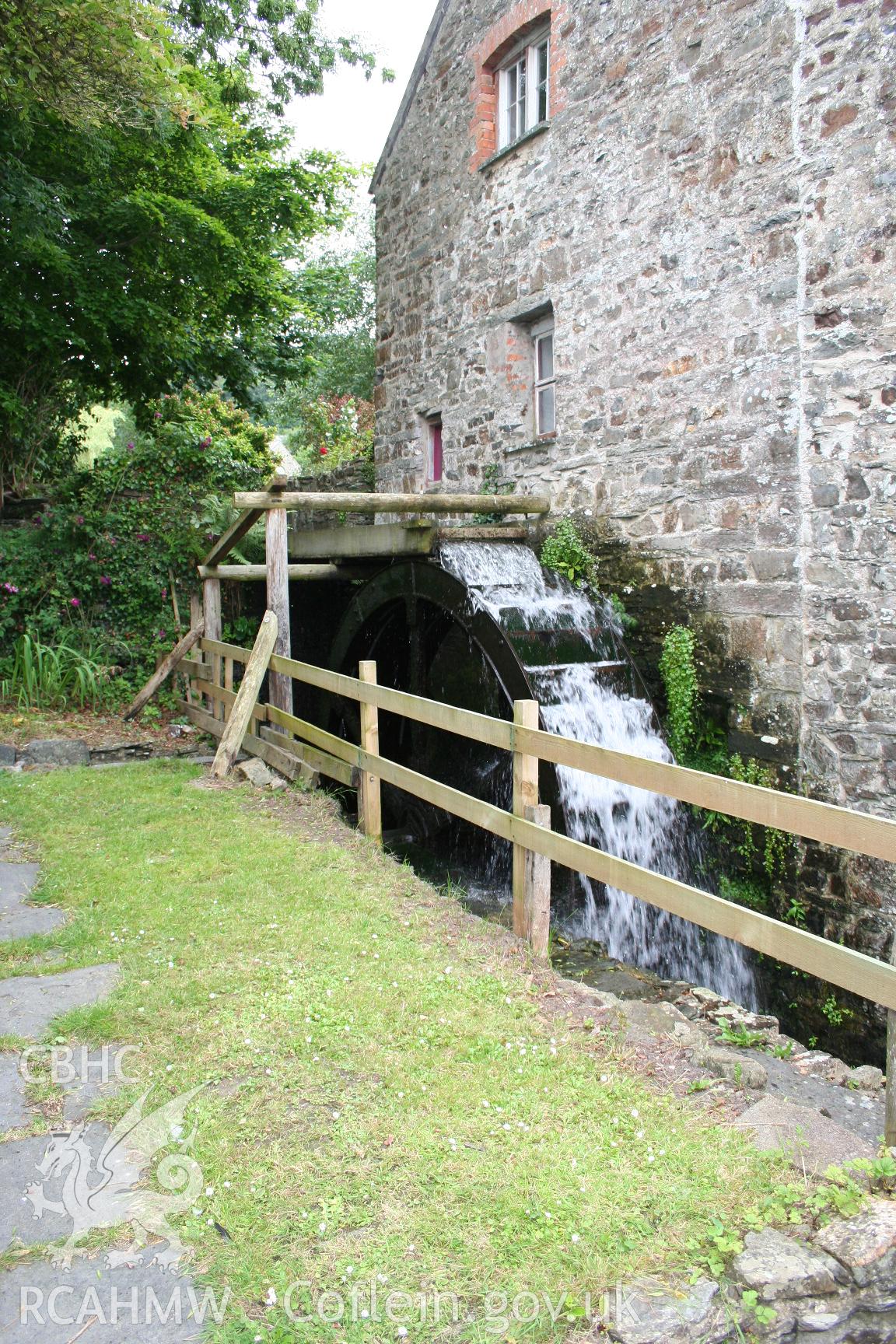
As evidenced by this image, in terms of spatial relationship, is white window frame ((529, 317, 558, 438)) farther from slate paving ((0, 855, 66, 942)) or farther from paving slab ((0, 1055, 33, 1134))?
paving slab ((0, 1055, 33, 1134))

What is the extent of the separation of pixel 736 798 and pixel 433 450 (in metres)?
6.78

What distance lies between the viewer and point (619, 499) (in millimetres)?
6715

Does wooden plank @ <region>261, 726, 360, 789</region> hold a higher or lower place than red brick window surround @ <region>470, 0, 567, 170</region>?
lower

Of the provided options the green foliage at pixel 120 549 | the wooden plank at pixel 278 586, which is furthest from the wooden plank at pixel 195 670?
the wooden plank at pixel 278 586

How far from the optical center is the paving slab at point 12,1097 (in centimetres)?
247

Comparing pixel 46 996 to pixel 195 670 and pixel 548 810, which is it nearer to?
pixel 548 810

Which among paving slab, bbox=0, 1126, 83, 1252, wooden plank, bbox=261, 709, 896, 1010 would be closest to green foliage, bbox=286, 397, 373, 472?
wooden plank, bbox=261, 709, 896, 1010

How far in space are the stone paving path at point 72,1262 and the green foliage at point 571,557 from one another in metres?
4.88

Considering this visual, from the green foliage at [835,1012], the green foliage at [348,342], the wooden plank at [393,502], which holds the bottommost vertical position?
the green foliage at [835,1012]

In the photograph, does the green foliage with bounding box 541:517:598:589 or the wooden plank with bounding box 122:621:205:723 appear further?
the wooden plank with bounding box 122:621:205:723

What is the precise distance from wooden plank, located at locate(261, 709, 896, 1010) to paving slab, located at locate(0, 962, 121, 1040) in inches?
60.8

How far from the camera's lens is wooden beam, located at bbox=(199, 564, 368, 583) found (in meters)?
8.03

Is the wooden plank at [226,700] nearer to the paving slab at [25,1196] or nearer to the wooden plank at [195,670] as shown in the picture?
the wooden plank at [195,670]

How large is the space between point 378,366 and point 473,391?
2.12 metres
